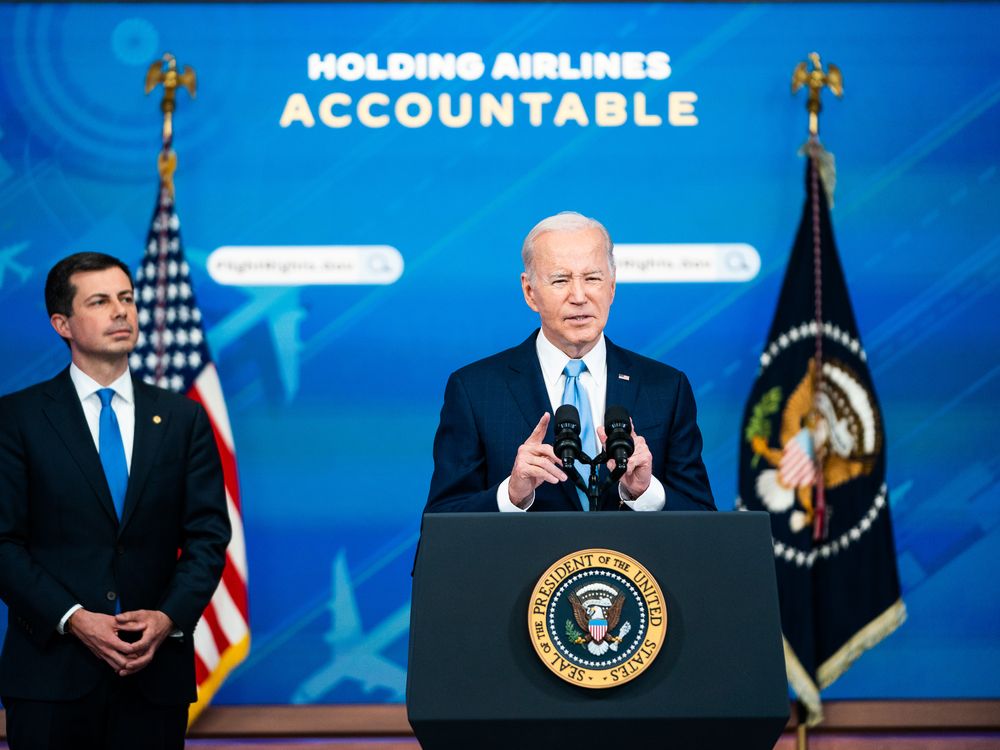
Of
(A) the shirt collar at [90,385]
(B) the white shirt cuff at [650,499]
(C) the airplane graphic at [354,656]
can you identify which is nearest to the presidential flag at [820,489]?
(C) the airplane graphic at [354,656]

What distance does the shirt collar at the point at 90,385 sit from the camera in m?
3.00

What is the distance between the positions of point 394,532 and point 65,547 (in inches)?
67.9

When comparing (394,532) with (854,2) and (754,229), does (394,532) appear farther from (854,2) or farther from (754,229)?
(854,2)

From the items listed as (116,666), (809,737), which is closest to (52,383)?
(116,666)

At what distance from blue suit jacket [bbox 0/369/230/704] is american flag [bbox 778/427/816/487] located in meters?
2.08

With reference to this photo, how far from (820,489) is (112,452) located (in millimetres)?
2454

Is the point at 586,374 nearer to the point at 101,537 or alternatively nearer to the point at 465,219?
the point at 101,537

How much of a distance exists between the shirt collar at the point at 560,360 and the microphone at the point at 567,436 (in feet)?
1.73

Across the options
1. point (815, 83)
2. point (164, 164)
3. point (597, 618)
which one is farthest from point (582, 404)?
point (164, 164)

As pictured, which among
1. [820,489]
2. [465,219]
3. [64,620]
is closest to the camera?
[64,620]

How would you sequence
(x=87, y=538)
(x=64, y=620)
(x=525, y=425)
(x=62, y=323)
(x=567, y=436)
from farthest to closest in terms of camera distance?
(x=62, y=323) < (x=87, y=538) < (x=64, y=620) < (x=525, y=425) < (x=567, y=436)

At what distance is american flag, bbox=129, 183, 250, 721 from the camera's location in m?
4.19

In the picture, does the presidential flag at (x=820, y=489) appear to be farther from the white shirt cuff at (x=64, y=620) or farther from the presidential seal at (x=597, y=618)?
the presidential seal at (x=597, y=618)

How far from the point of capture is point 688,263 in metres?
4.42
